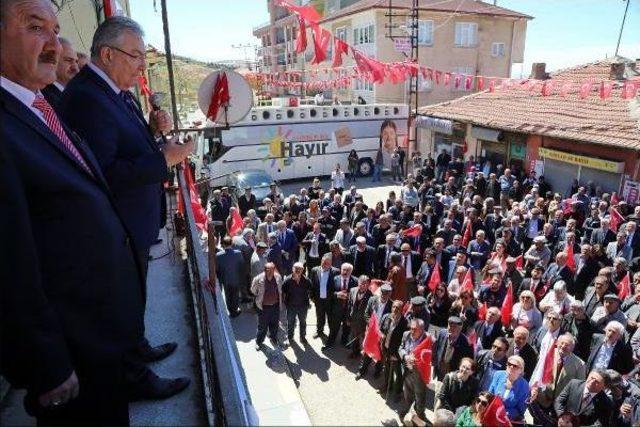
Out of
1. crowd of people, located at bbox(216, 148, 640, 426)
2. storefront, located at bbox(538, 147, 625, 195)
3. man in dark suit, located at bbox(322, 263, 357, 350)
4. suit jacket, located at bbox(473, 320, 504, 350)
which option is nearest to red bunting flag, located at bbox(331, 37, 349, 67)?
crowd of people, located at bbox(216, 148, 640, 426)

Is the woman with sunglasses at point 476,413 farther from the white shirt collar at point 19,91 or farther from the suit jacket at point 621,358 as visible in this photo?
the white shirt collar at point 19,91

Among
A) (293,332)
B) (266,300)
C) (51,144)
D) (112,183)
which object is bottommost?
(293,332)

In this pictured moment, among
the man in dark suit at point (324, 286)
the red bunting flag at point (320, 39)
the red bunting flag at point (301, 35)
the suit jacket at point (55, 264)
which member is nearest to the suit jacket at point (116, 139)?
the suit jacket at point (55, 264)

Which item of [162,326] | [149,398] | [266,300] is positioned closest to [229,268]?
[266,300]

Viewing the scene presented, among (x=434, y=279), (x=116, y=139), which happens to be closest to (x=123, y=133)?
(x=116, y=139)

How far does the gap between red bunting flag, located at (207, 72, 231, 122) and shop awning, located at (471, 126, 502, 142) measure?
14.6m

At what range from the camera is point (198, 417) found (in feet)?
8.30

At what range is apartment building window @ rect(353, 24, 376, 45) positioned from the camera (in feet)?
95.5

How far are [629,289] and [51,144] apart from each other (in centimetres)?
825

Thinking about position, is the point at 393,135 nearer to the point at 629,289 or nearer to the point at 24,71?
the point at 629,289

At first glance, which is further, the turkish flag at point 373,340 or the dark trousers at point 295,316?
the dark trousers at point 295,316

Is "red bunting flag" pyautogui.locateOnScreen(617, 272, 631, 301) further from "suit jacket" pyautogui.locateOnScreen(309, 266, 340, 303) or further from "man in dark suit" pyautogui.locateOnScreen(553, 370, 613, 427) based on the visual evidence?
"suit jacket" pyautogui.locateOnScreen(309, 266, 340, 303)

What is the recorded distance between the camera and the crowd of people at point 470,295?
5.31m

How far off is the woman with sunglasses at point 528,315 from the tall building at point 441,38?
23835 millimetres
